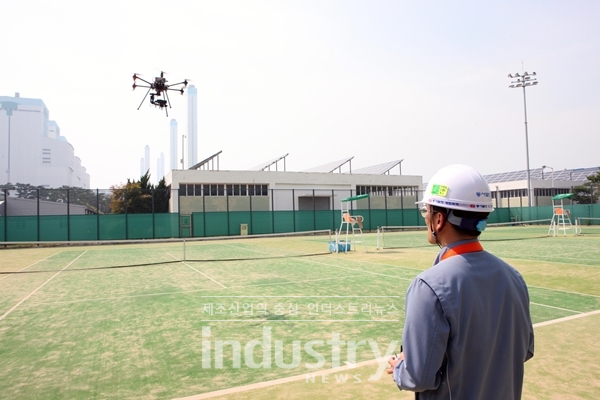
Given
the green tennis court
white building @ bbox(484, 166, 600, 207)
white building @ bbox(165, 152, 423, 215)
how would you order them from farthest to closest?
1. white building @ bbox(484, 166, 600, 207)
2. white building @ bbox(165, 152, 423, 215)
3. the green tennis court

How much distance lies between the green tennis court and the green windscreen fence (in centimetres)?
2010

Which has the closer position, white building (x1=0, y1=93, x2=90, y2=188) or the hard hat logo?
the hard hat logo

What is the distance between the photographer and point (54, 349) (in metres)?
5.38

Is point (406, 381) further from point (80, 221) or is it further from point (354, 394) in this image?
point (80, 221)

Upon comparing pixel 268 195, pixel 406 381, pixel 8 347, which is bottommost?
pixel 8 347

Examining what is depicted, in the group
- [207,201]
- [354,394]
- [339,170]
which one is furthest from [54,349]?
[339,170]

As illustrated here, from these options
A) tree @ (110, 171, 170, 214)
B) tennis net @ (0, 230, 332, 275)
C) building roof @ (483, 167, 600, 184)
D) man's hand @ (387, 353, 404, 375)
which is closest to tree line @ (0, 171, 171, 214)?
tree @ (110, 171, 170, 214)

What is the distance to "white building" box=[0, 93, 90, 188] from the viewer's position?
474 feet

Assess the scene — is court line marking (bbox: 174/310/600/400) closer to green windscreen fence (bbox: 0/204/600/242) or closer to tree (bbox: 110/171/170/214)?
green windscreen fence (bbox: 0/204/600/242)

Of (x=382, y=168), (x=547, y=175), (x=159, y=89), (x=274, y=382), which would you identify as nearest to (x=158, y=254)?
(x=159, y=89)

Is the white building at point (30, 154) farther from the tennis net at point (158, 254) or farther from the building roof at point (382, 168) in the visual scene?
the tennis net at point (158, 254)

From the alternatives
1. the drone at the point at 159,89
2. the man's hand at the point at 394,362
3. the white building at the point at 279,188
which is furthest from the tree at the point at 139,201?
the man's hand at the point at 394,362

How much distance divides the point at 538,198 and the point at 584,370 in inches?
2464

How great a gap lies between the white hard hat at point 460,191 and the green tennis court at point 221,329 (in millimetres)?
2530
